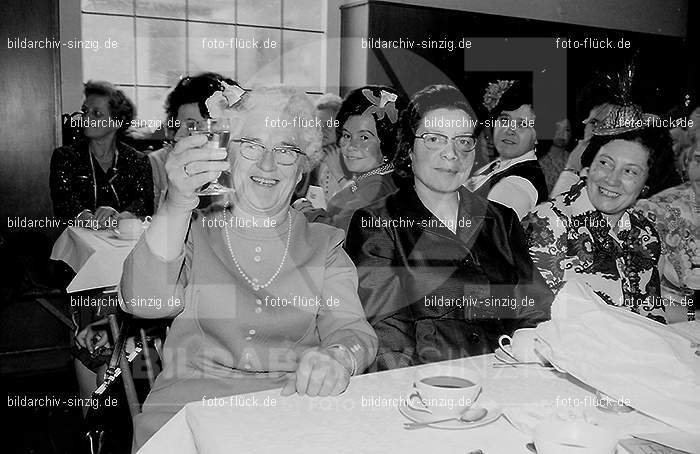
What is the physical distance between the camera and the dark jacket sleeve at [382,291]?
192 centimetres

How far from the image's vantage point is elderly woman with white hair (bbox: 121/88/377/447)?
145 centimetres

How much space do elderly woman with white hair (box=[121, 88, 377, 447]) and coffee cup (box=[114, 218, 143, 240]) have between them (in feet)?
4.93

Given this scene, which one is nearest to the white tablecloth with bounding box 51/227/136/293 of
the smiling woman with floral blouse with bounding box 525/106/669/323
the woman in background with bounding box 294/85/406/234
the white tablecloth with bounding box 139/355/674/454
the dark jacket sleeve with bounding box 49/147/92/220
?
the woman in background with bounding box 294/85/406/234

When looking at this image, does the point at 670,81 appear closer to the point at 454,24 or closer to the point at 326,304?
the point at 454,24

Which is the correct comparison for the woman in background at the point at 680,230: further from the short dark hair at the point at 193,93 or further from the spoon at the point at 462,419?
the short dark hair at the point at 193,93

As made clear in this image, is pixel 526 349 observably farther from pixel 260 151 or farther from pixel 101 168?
pixel 101 168

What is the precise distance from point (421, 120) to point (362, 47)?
3046mm

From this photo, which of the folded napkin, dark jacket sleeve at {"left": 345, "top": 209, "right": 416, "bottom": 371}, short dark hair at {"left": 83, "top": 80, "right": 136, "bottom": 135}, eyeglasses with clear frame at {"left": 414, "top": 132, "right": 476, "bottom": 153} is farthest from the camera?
short dark hair at {"left": 83, "top": 80, "right": 136, "bottom": 135}

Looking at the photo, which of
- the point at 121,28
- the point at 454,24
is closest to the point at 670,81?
the point at 454,24

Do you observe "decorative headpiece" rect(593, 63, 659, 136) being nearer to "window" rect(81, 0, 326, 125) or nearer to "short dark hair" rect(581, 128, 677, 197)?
"short dark hair" rect(581, 128, 677, 197)

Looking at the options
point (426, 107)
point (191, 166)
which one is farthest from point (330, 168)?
point (191, 166)

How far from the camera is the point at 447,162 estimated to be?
6.86 feet

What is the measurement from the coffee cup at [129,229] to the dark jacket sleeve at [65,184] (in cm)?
95

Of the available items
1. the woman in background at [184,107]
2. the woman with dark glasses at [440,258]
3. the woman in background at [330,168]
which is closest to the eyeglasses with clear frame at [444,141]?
the woman with dark glasses at [440,258]
